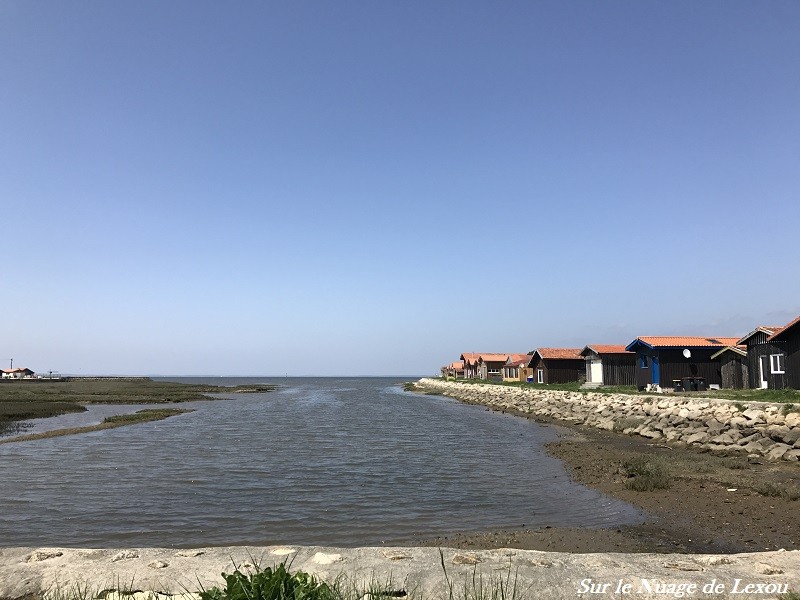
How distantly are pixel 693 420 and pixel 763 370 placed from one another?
12829 millimetres

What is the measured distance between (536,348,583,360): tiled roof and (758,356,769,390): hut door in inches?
1191

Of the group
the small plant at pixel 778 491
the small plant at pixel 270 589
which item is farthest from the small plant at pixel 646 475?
the small plant at pixel 270 589

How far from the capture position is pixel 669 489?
16.4 m

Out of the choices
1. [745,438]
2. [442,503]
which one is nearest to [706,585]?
[442,503]

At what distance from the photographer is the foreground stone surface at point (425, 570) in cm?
759

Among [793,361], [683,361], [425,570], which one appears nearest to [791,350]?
[793,361]

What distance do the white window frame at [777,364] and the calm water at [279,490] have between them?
15.6 meters

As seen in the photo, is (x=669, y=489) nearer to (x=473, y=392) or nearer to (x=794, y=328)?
(x=794, y=328)

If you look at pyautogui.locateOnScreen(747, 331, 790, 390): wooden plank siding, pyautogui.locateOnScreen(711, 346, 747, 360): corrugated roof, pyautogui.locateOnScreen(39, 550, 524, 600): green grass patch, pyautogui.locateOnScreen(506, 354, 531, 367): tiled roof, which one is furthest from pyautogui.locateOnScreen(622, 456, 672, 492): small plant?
pyautogui.locateOnScreen(506, 354, 531, 367): tiled roof

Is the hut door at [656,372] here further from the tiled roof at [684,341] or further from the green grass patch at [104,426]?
the green grass patch at [104,426]

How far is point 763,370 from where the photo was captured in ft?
115

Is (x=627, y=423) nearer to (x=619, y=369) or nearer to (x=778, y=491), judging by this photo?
(x=778, y=491)

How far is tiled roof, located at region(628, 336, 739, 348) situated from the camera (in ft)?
147

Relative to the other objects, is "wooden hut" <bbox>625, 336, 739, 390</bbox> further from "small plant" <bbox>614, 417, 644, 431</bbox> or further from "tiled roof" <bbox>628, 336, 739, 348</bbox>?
"small plant" <bbox>614, 417, 644, 431</bbox>
